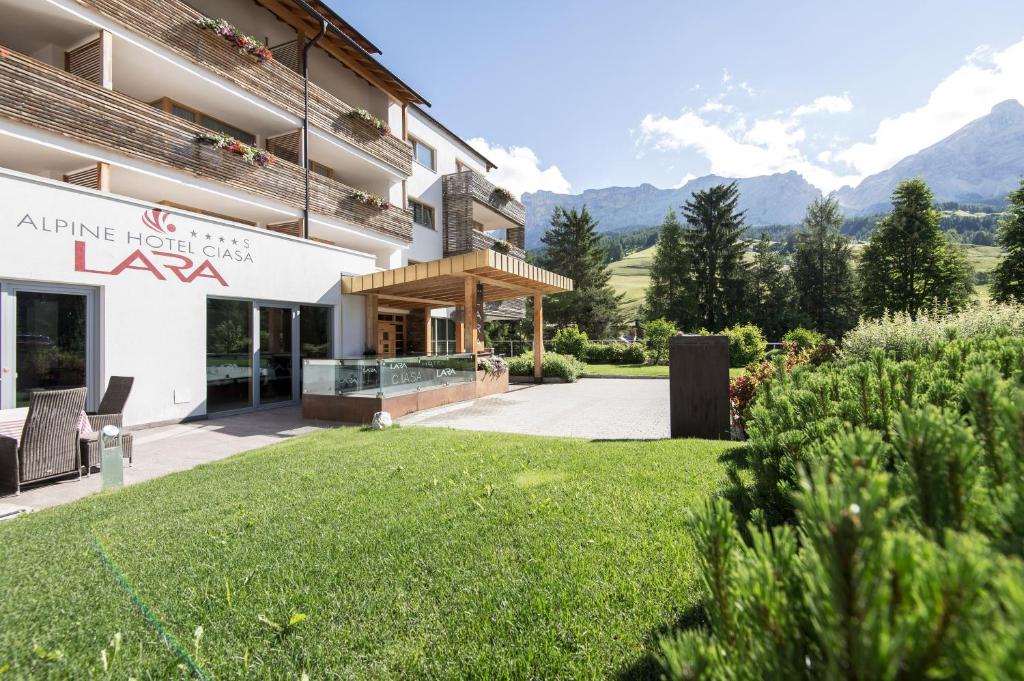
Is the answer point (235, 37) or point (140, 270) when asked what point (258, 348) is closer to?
point (140, 270)

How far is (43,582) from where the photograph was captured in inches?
125

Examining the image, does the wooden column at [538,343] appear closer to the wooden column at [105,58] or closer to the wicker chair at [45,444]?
the wooden column at [105,58]

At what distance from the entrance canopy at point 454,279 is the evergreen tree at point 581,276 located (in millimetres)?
28354

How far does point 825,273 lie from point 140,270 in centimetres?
5017

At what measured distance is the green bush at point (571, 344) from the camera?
27781mm

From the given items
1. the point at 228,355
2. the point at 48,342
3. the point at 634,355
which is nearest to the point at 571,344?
the point at 634,355

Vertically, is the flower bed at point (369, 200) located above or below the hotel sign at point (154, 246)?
above

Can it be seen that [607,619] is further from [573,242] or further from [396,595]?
[573,242]

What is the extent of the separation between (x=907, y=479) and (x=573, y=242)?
49.6 meters

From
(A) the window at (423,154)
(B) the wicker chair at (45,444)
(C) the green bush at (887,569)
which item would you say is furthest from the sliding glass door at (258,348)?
(C) the green bush at (887,569)

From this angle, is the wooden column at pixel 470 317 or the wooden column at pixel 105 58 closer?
the wooden column at pixel 105 58

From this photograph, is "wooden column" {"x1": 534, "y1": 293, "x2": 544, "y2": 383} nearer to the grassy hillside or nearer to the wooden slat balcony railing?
the wooden slat balcony railing

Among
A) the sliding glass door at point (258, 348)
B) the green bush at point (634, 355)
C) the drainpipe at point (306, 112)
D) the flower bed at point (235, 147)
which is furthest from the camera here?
the green bush at point (634, 355)

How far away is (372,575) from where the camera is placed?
292 cm
